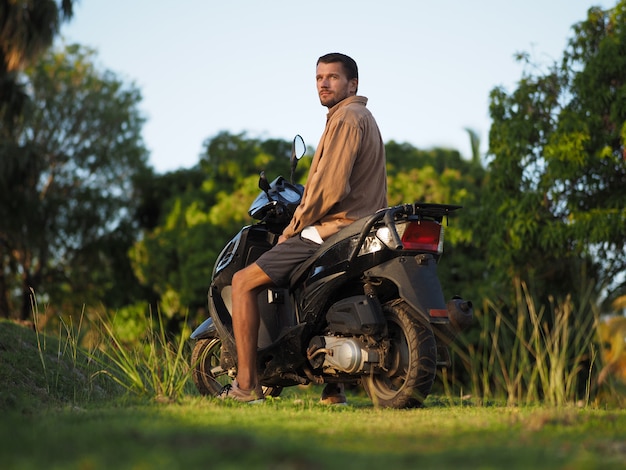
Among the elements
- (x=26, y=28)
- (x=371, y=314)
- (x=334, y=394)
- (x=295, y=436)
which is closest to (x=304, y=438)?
(x=295, y=436)

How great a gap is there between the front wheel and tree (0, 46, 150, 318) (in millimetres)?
29833

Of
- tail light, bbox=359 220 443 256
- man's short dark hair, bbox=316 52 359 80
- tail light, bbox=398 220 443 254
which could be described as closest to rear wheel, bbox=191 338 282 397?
tail light, bbox=359 220 443 256

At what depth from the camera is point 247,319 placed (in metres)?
6.34

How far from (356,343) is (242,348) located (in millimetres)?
830

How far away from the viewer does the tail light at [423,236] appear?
5.86m

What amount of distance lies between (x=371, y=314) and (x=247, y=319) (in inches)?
36.9

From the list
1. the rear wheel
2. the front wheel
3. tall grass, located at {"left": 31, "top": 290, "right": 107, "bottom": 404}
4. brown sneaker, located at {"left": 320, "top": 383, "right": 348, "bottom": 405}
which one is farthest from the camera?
the rear wheel

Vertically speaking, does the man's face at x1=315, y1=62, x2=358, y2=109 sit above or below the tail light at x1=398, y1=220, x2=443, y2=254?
above

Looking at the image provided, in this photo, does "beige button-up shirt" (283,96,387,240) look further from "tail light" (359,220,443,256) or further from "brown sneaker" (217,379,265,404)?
"brown sneaker" (217,379,265,404)

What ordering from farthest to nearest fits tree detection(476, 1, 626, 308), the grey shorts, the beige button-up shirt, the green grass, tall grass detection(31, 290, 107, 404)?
tree detection(476, 1, 626, 308) → tall grass detection(31, 290, 107, 404) → the grey shorts → the beige button-up shirt → the green grass

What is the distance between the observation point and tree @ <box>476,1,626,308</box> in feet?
61.4

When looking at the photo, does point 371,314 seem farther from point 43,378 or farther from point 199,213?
point 199,213

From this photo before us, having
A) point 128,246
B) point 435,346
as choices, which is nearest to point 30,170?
point 128,246

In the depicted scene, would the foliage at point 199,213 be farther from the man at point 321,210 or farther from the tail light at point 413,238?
the tail light at point 413,238
